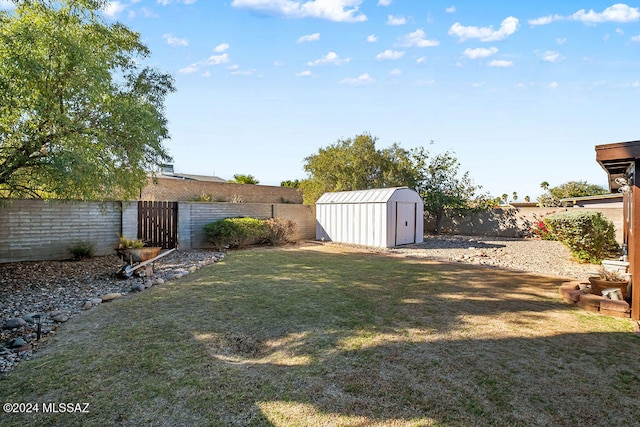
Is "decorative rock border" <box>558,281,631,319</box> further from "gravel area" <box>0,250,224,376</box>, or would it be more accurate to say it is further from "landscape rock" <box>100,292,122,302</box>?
"landscape rock" <box>100,292,122,302</box>

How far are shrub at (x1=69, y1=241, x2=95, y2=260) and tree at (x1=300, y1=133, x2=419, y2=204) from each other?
1005 centimetres

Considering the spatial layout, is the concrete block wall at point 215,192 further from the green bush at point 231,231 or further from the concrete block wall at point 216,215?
the green bush at point 231,231

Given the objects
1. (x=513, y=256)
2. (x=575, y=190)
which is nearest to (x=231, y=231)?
(x=513, y=256)

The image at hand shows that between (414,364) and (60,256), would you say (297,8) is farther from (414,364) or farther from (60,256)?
(60,256)

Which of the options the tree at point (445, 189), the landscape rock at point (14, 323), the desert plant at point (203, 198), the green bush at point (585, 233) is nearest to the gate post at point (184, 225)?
the landscape rock at point (14, 323)

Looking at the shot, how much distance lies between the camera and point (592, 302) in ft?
15.0

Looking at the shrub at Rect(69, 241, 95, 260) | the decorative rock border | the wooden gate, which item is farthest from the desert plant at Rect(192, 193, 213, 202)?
the decorative rock border

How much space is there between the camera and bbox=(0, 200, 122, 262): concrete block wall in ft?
24.9

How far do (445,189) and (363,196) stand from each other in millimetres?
6121

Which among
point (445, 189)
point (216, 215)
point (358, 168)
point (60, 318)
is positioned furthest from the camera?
point (445, 189)

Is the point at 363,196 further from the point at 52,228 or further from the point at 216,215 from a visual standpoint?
the point at 52,228

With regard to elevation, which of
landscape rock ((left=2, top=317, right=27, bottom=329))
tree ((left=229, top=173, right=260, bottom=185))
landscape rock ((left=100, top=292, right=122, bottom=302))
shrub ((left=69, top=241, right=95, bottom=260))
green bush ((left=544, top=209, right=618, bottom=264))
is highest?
tree ((left=229, top=173, right=260, bottom=185))

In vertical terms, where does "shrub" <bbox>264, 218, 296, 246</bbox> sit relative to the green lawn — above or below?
above

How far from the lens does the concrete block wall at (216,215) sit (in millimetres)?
11133
